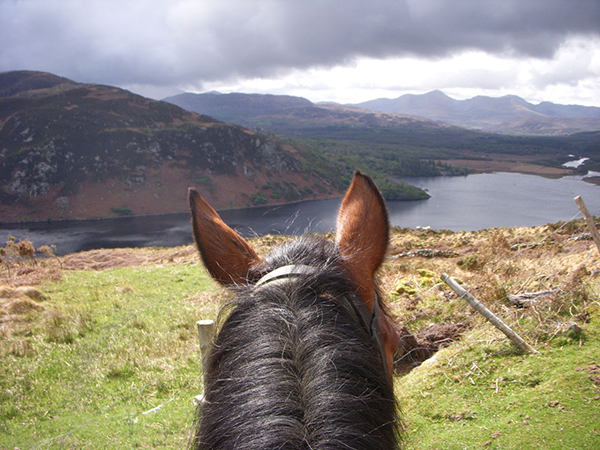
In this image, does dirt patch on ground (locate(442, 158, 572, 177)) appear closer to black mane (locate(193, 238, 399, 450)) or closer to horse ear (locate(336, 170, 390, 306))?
horse ear (locate(336, 170, 390, 306))

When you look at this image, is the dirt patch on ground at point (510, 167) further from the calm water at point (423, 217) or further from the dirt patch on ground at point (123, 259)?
the dirt patch on ground at point (123, 259)

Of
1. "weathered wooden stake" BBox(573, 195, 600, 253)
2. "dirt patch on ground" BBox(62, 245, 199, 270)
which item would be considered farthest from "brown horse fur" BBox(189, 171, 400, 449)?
"dirt patch on ground" BBox(62, 245, 199, 270)

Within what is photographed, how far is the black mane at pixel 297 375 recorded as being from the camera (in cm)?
98

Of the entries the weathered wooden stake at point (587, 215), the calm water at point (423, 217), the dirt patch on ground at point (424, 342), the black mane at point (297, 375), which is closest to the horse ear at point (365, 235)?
the black mane at point (297, 375)

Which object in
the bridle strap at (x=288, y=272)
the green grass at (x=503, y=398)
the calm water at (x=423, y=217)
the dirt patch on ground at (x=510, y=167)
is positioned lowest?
the calm water at (x=423, y=217)

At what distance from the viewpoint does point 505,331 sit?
12.7 feet

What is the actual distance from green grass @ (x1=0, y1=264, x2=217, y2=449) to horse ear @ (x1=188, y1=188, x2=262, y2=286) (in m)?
2.95

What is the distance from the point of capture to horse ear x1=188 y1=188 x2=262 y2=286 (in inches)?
62.5

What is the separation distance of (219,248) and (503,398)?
9.52ft

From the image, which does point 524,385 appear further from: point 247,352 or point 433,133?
point 433,133

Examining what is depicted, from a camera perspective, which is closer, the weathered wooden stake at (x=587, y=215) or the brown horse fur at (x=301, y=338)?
the brown horse fur at (x=301, y=338)

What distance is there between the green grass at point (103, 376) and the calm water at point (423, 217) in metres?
24.4

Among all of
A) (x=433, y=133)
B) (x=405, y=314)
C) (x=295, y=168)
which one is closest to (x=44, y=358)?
(x=405, y=314)

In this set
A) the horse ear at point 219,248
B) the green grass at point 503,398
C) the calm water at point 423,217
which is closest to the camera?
the horse ear at point 219,248
